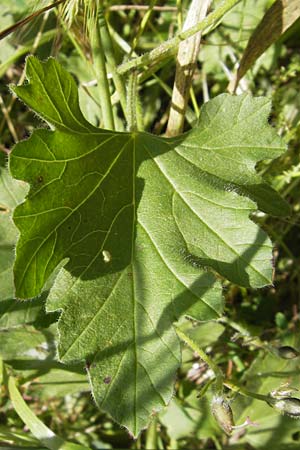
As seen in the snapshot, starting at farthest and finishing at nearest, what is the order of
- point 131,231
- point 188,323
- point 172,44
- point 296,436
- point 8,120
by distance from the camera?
Result: point 8,120 → point 188,323 → point 296,436 → point 172,44 → point 131,231

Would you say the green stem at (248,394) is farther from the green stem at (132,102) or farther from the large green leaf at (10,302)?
the green stem at (132,102)

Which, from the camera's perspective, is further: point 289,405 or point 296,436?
point 296,436

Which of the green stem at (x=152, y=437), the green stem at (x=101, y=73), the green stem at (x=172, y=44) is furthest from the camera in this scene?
the green stem at (x=152, y=437)

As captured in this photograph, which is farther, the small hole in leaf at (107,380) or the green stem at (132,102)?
the green stem at (132,102)

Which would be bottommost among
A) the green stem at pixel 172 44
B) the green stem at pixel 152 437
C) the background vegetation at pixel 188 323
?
the green stem at pixel 152 437

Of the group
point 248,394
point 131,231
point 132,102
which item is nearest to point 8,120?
point 132,102

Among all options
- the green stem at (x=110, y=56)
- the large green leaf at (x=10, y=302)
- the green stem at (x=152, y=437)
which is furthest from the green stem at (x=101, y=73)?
the green stem at (x=152, y=437)

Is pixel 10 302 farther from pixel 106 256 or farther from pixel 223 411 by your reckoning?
pixel 223 411

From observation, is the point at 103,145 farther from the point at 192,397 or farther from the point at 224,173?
the point at 192,397
